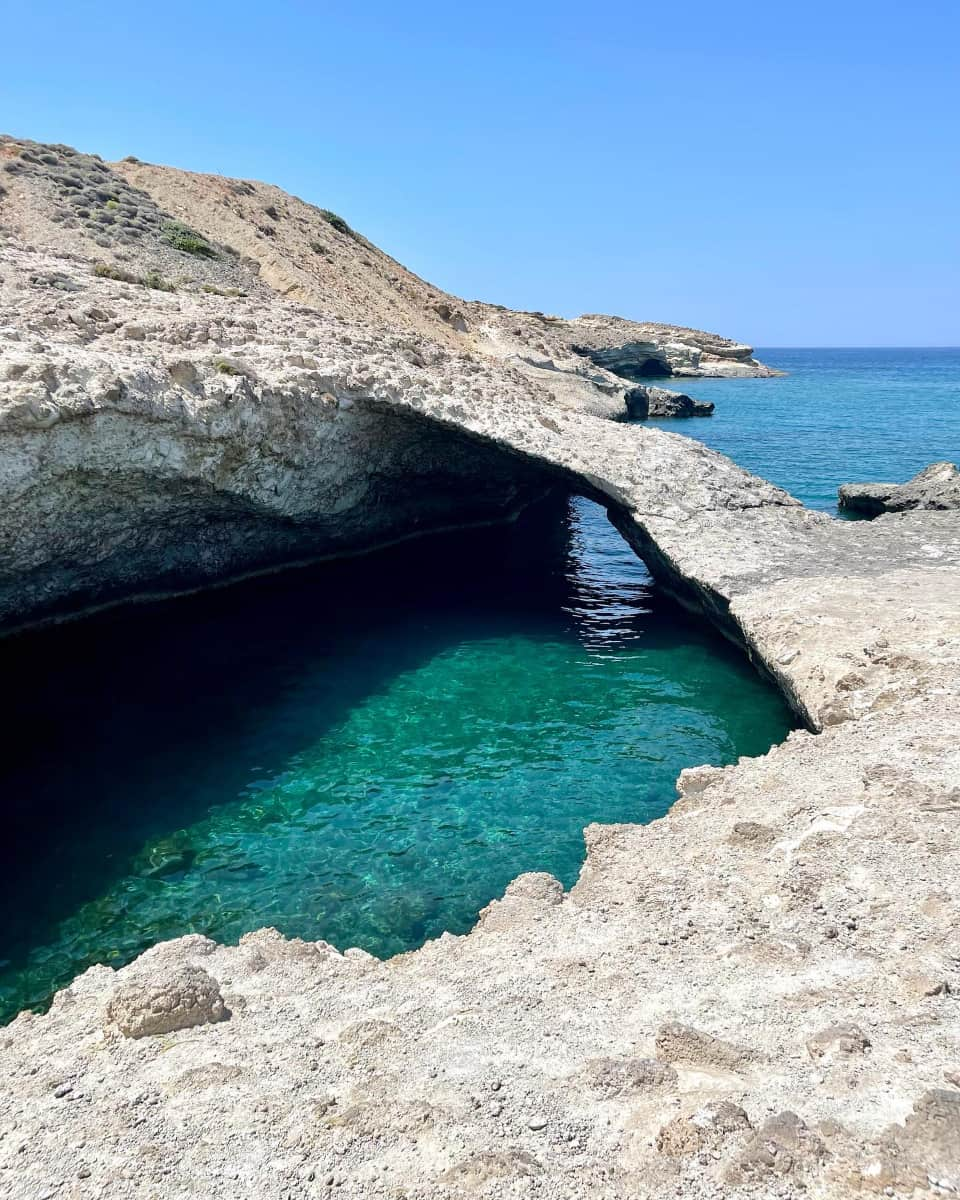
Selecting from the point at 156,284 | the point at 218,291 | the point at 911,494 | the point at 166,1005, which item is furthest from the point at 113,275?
the point at 911,494

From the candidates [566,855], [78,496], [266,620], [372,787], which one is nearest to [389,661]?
[266,620]

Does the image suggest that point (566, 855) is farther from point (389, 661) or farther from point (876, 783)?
point (389, 661)

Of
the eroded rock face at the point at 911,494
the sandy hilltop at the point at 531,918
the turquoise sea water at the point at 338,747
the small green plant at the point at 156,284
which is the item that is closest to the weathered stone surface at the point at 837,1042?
the sandy hilltop at the point at 531,918

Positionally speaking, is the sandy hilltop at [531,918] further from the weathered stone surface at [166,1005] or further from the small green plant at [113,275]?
the small green plant at [113,275]

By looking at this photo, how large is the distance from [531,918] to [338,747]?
304 inches

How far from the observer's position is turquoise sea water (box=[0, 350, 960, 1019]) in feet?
38.4

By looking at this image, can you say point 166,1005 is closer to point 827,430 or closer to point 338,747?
point 338,747

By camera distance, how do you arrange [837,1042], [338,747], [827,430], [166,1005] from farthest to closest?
[827,430] < [338,747] < [166,1005] < [837,1042]

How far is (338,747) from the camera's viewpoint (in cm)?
1609

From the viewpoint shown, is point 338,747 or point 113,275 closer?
point 338,747

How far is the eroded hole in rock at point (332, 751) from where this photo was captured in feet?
38.3

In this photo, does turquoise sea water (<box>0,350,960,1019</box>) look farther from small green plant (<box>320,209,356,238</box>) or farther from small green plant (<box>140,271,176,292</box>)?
small green plant (<box>320,209,356,238</box>)

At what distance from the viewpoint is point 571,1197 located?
16.6 ft

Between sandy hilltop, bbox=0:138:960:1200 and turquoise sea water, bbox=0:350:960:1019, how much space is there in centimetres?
171
